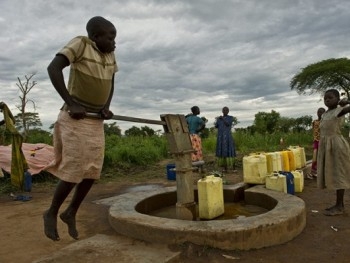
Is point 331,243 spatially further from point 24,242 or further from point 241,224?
point 24,242

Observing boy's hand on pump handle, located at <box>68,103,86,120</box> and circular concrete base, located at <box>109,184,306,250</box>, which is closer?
boy's hand on pump handle, located at <box>68,103,86,120</box>

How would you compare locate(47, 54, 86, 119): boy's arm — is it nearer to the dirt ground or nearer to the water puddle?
the dirt ground

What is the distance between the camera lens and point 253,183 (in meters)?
5.55

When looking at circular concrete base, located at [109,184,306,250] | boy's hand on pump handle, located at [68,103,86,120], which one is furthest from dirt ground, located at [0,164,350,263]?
boy's hand on pump handle, located at [68,103,86,120]

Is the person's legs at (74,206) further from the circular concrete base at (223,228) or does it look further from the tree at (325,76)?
the tree at (325,76)

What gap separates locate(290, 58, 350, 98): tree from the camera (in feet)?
59.5

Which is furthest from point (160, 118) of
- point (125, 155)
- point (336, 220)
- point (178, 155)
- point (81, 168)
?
point (125, 155)

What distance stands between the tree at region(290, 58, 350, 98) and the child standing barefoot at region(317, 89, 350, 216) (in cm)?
1485

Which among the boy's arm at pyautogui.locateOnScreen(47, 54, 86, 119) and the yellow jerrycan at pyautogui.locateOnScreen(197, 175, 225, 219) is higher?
the boy's arm at pyautogui.locateOnScreen(47, 54, 86, 119)

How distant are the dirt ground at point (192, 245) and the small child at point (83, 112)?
1.06 metres

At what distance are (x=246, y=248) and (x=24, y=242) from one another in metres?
2.13

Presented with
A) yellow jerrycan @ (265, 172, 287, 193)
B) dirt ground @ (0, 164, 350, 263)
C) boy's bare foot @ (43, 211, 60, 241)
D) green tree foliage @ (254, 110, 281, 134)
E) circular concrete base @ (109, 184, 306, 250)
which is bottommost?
dirt ground @ (0, 164, 350, 263)

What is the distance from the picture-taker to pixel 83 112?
2418mm

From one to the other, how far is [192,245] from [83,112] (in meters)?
1.55
